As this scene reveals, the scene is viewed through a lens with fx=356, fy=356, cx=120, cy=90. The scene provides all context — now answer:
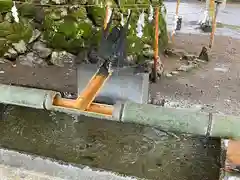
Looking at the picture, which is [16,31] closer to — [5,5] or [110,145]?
[5,5]

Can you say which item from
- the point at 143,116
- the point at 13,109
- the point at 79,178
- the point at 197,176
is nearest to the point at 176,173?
the point at 197,176

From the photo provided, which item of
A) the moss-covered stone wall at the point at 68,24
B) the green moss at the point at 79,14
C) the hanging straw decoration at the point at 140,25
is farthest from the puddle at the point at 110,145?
the green moss at the point at 79,14

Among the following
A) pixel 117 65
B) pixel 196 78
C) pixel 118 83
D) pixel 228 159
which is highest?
pixel 117 65

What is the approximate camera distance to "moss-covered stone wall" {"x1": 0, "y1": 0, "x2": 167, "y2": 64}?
5629 mm

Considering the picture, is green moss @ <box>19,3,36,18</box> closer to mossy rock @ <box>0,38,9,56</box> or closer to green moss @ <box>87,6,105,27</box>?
mossy rock @ <box>0,38,9,56</box>

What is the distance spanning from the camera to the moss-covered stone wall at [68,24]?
563cm

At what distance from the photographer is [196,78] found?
4.91 meters

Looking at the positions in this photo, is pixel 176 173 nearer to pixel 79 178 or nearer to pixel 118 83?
pixel 79 178

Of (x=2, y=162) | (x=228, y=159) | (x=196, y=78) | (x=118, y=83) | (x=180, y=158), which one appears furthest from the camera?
(x=196, y=78)

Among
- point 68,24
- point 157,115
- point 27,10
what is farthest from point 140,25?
point 157,115

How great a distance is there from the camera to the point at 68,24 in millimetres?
5672

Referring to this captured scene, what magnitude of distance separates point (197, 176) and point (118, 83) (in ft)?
4.97

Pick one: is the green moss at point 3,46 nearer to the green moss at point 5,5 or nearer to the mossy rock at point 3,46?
the mossy rock at point 3,46

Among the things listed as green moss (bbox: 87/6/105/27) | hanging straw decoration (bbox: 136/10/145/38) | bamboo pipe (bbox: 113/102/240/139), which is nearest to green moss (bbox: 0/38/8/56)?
green moss (bbox: 87/6/105/27)
